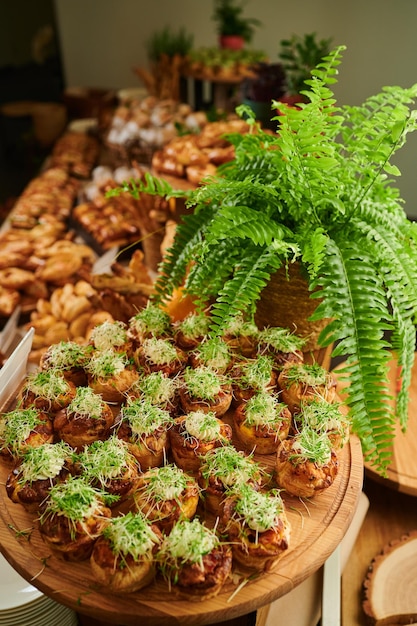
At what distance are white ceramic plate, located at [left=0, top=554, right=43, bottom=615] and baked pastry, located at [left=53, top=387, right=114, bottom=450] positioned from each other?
0.51m

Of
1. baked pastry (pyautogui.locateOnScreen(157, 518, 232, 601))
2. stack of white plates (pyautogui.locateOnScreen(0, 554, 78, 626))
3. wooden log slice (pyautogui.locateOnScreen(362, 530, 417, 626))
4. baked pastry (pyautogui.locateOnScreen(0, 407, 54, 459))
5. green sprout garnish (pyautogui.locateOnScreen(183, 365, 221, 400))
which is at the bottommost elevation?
wooden log slice (pyautogui.locateOnScreen(362, 530, 417, 626))

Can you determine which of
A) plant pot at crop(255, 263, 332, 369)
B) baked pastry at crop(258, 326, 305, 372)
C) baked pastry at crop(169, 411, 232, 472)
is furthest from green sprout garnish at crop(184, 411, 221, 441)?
plant pot at crop(255, 263, 332, 369)

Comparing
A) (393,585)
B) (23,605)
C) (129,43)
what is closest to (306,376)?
(393,585)

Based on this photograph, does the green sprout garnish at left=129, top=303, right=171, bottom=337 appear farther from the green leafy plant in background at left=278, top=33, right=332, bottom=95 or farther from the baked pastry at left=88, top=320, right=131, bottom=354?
the green leafy plant in background at left=278, top=33, right=332, bottom=95

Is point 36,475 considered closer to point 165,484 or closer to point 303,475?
point 165,484

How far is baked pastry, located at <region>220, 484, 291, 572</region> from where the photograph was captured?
3.50ft

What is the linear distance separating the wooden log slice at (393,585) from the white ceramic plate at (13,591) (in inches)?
39.7

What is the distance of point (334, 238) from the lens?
55.6 inches

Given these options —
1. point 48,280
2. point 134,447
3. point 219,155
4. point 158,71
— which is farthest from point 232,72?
point 134,447

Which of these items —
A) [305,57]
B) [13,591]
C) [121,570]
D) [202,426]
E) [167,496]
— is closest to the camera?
[121,570]

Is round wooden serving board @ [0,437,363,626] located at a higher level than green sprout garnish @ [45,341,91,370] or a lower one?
lower

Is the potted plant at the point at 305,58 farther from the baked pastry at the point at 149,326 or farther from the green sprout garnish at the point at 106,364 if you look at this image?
the green sprout garnish at the point at 106,364

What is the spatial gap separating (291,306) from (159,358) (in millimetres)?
436

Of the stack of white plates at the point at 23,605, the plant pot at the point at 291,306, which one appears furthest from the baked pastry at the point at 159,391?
the stack of white plates at the point at 23,605
